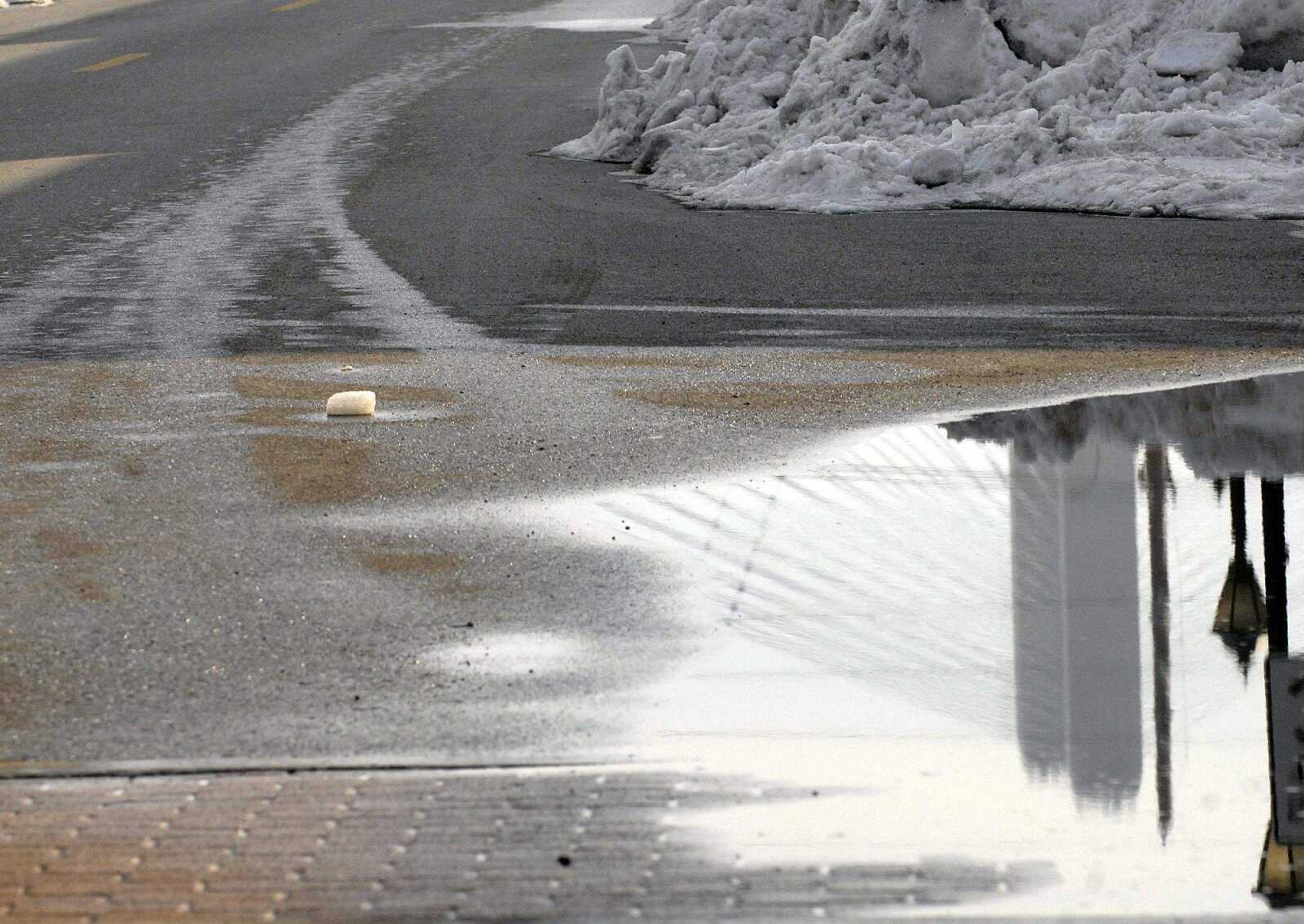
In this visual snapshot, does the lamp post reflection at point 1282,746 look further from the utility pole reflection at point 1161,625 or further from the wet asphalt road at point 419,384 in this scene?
the wet asphalt road at point 419,384

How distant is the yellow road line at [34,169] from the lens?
21.5 meters

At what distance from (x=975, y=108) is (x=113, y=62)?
16315mm

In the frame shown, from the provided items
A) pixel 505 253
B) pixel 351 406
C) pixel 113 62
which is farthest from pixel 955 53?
pixel 113 62

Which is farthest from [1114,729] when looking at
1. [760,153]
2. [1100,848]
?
[760,153]

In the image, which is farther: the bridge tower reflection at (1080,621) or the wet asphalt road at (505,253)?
the wet asphalt road at (505,253)

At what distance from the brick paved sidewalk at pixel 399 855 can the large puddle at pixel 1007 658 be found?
9cm

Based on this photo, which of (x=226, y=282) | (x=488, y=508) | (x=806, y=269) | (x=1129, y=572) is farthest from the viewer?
(x=806, y=269)

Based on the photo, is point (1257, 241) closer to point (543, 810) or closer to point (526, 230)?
point (526, 230)

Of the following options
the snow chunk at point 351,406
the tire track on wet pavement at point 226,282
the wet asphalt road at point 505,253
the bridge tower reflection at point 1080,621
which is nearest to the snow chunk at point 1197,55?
the wet asphalt road at point 505,253

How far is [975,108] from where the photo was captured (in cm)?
2109

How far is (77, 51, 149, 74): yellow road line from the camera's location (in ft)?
104

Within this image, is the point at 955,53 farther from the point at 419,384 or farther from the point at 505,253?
the point at 419,384

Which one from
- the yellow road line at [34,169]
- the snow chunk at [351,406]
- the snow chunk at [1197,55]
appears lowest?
the yellow road line at [34,169]

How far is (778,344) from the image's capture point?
1140 cm
